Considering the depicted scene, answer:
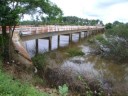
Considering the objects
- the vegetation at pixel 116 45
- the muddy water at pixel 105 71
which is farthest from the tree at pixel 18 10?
the vegetation at pixel 116 45

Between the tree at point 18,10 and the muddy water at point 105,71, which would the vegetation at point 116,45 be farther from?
the tree at point 18,10

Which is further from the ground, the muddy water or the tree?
the tree

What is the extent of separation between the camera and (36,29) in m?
28.9

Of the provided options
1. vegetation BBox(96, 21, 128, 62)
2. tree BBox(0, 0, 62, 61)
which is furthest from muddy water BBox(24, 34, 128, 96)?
tree BBox(0, 0, 62, 61)

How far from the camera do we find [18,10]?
55.2 ft

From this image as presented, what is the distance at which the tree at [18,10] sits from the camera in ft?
56.0

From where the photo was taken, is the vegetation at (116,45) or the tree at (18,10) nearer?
the tree at (18,10)

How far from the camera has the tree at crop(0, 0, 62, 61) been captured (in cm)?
1708

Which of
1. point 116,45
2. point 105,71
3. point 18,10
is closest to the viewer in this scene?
point 18,10

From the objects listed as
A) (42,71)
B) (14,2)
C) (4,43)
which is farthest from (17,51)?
(14,2)

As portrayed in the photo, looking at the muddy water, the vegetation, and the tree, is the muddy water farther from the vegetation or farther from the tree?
the tree

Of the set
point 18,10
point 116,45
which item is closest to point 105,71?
point 116,45

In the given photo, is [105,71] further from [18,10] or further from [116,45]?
[18,10]

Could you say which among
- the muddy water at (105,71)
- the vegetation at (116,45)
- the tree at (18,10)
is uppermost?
the tree at (18,10)
